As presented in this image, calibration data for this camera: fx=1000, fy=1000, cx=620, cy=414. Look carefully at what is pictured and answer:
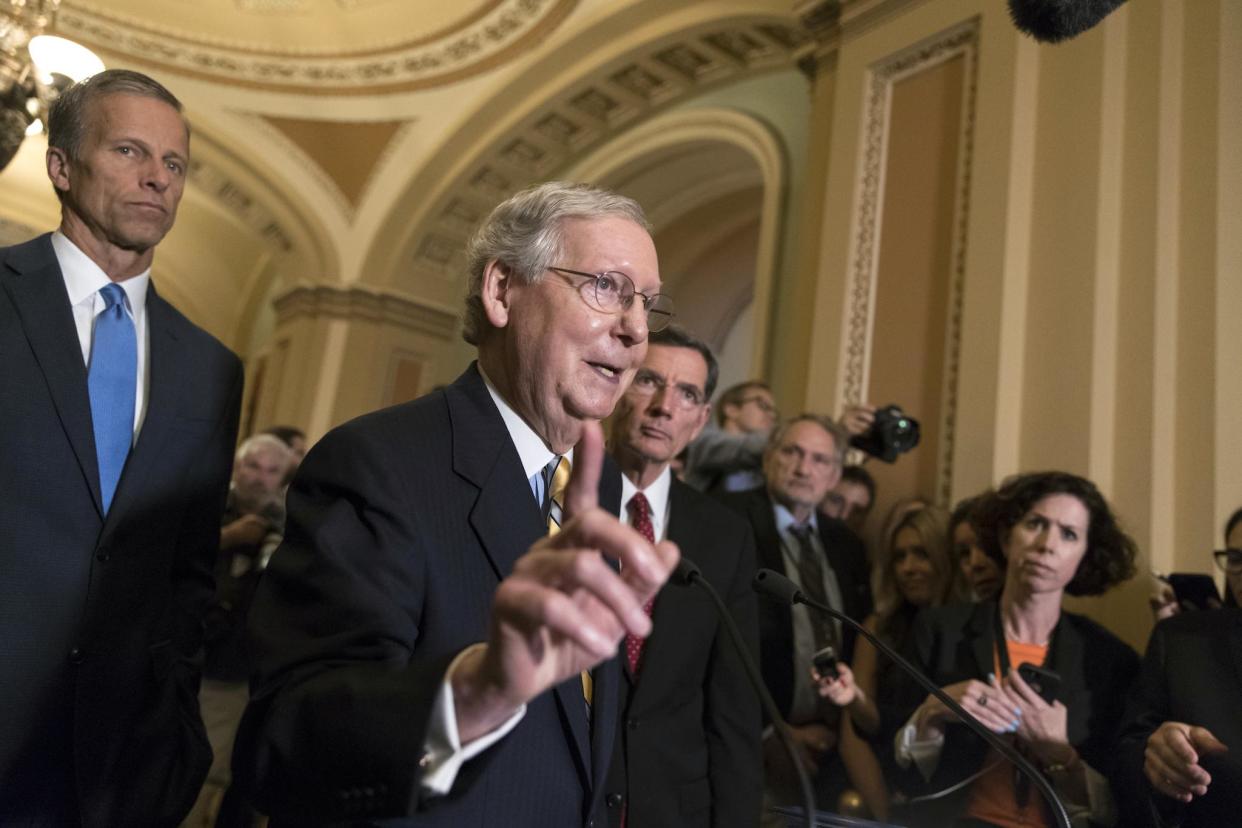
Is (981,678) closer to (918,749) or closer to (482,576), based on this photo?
(918,749)

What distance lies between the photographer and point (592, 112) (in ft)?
29.2

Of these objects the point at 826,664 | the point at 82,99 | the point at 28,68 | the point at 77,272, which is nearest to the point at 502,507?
the point at 77,272

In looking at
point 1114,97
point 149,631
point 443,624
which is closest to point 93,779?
point 149,631

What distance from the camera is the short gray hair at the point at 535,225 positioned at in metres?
1.44

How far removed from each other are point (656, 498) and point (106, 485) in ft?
3.82

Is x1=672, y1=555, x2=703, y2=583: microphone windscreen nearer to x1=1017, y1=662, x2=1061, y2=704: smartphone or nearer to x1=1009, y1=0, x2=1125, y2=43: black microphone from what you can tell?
x1=1009, y1=0, x2=1125, y2=43: black microphone

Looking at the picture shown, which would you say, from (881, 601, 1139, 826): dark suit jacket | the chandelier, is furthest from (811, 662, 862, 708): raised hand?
the chandelier

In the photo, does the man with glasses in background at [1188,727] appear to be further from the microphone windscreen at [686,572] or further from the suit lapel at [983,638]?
the microphone windscreen at [686,572]

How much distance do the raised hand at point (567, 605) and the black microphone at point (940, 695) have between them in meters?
0.60

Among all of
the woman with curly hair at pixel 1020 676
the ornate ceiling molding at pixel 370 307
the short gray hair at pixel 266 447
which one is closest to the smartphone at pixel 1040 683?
the woman with curly hair at pixel 1020 676

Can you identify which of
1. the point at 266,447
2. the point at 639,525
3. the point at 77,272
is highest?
the point at 266,447

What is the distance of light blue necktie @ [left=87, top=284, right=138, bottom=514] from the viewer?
1.73 meters

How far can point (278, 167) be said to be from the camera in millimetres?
10508

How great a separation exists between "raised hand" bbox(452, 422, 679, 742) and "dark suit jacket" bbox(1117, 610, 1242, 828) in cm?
163
